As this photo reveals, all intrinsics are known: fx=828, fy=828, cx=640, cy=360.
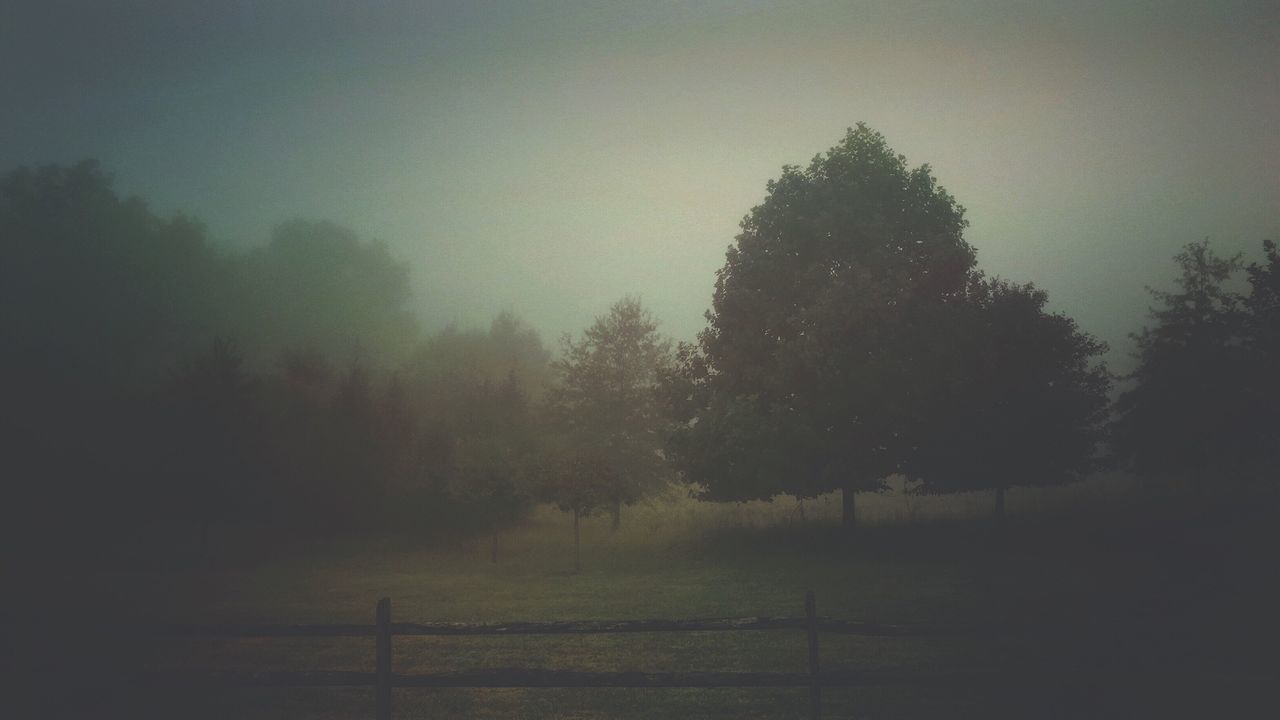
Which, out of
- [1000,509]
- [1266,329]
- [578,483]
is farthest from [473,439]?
[1266,329]

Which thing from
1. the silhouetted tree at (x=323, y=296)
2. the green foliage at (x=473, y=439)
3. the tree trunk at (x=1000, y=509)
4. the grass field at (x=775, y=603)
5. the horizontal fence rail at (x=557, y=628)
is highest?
the silhouetted tree at (x=323, y=296)

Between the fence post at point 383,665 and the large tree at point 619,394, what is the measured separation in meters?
44.4

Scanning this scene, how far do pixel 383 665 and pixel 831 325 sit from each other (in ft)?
86.5

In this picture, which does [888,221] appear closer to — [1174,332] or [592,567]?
[592,567]

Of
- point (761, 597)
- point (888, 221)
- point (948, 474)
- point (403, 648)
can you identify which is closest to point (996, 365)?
point (948, 474)

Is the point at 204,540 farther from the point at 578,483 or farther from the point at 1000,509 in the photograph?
the point at 1000,509

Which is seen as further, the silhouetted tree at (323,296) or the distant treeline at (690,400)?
the silhouetted tree at (323,296)

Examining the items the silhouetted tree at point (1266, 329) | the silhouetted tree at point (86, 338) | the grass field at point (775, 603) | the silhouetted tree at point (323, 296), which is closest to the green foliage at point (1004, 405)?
the grass field at point (775, 603)

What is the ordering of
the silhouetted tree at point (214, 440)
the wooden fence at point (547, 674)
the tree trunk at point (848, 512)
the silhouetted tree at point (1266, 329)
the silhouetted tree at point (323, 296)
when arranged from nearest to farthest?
the wooden fence at point (547, 674) < the silhouetted tree at point (1266, 329) < the tree trunk at point (848, 512) < the silhouetted tree at point (214, 440) < the silhouetted tree at point (323, 296)

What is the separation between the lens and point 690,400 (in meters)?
39.4

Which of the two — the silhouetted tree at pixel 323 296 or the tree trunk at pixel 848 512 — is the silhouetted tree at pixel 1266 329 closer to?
the tree trunk at pixel 848 512

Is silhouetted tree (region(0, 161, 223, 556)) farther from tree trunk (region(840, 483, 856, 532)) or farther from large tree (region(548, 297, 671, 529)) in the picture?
tree trunk (region(840, 483, 856, 532))

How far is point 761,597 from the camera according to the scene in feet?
82.0

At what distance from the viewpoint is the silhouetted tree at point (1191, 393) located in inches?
1736
